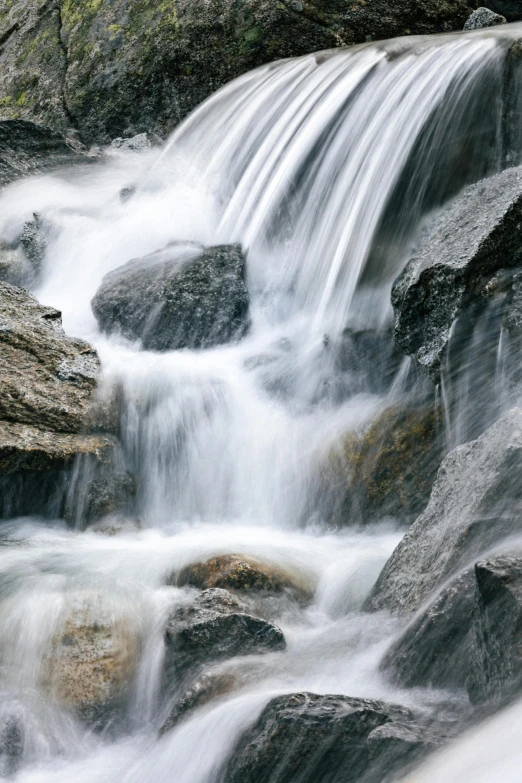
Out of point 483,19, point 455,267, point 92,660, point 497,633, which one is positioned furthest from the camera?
point 483,19

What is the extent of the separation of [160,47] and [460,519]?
8.47m

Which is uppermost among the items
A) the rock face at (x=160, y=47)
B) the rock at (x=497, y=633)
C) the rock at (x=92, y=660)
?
the rock face at (x=160, y=47)

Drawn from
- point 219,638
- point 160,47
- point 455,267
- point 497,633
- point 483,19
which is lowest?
point 219,638

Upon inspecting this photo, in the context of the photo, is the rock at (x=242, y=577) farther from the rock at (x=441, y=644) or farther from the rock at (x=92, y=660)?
the rock at (x=441, y=644)

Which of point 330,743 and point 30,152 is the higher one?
point 30,152

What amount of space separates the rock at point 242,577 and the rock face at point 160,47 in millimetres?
7042

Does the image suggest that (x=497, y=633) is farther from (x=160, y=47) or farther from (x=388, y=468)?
(x=160, y=47)

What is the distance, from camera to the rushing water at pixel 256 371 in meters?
3.57

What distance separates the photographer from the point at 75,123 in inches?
431

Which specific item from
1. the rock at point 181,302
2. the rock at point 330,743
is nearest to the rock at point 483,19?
the rock at point 181,302

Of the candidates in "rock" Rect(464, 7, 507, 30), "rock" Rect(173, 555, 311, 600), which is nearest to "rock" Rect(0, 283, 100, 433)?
"rock" Rect(173, 555, 311, 600)

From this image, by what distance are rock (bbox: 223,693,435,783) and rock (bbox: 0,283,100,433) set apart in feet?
9.91

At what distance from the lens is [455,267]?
461 centimetres

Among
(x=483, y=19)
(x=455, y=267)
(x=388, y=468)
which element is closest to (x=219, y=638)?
(x=388, y=468)
